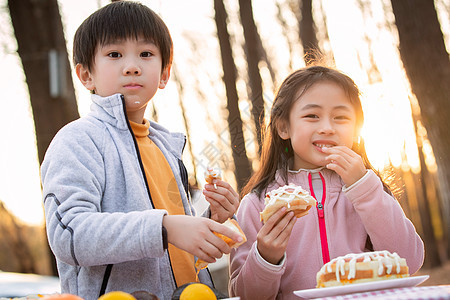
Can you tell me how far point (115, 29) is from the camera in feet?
6.24

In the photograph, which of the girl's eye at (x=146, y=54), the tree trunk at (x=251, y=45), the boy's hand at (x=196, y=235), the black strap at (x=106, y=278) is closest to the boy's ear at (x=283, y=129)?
the girl's eye at (x=146, y=54)

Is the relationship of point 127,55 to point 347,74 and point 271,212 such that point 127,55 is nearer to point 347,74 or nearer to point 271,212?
point 271,212

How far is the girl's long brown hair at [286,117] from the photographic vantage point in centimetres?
237

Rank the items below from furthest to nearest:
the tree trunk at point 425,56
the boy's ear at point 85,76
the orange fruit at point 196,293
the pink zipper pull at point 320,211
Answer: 1. the tree trunk at point 425,56
2. the pink zipper pull at point 320,211
3. the boy's ear at point 85,76
4. the orange fruit at point 196,293

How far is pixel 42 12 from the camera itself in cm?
581

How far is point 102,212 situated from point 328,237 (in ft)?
3.17

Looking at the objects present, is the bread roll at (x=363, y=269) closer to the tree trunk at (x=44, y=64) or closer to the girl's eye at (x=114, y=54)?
the girl's eye at (x=114, y=54)

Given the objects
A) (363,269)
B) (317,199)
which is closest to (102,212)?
(363,269)

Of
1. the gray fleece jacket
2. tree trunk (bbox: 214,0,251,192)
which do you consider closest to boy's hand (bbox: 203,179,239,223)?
the gray fleece jacket

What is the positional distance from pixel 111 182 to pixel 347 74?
1.40 metres

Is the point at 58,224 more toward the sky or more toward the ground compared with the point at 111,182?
more toward the ground

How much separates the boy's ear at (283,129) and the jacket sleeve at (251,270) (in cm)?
35

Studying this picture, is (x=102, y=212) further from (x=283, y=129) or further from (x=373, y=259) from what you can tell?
(x=283, y=129)

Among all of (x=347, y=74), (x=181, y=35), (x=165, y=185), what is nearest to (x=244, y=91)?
(x=181, y=35)
